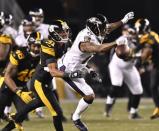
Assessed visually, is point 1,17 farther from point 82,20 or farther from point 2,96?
point 82,20

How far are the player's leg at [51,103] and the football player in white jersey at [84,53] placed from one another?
576mm

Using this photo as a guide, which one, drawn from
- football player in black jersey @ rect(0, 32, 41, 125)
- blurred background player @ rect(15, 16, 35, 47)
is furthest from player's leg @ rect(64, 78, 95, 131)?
blurred background player @ rect(15, 16, 35, 47)

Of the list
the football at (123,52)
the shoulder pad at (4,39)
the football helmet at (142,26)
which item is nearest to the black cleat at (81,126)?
the shoulder pad at (4,39)

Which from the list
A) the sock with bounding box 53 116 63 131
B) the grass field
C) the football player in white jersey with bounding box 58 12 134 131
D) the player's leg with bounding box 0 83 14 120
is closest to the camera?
the sock with bounding box 53 116 63 131

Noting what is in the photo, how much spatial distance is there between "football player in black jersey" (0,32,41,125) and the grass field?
0.69 meters

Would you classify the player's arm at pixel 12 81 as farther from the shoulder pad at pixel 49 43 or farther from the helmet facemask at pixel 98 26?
the helmet facemask at pixel 98 26

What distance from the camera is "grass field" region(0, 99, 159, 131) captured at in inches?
498

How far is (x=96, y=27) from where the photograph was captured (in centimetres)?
1151

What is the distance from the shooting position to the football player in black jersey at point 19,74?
464 inches

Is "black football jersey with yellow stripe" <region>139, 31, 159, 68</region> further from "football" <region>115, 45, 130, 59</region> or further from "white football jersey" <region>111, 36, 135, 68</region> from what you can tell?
"football" <region>115, 45, 130, 59</region>

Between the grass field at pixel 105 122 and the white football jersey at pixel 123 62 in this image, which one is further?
the white football jersey at pixel 123 62

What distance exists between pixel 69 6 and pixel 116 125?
30.1ft

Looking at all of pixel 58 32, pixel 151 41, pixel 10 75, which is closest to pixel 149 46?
pixel 151 41

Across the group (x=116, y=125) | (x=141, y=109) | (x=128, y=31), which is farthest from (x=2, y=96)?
(x=141, y=109)
